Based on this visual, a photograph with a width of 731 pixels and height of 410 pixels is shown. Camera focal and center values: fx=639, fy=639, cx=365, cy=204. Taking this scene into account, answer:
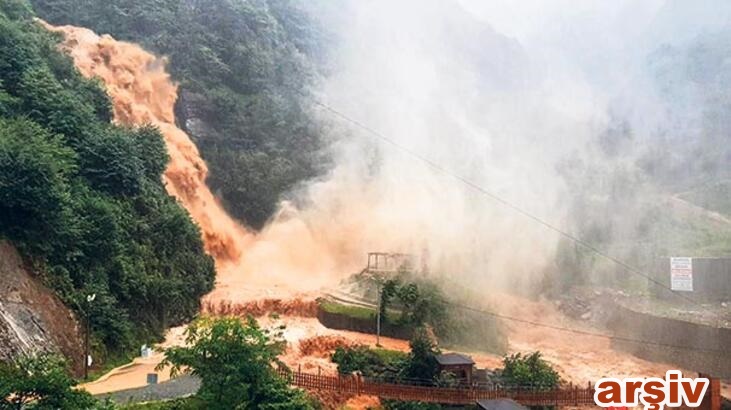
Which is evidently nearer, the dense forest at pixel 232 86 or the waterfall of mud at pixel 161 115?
Answer: the waterfall of mud at pixel 161 115

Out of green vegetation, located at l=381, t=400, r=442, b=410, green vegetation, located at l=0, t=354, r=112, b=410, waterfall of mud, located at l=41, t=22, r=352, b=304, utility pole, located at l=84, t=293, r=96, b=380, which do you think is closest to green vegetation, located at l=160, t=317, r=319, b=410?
green vegetation, located at l=0, t=354, r=112, b=410

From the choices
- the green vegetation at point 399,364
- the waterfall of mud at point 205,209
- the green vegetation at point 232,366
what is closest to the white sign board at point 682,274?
the green vegetation at point 399,364

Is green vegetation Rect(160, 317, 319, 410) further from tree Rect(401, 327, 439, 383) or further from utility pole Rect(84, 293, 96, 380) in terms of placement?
tree Rect(401, 327, 439, 383)

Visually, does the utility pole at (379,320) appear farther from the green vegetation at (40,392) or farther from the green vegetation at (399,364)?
the green vegetation at (40,392)

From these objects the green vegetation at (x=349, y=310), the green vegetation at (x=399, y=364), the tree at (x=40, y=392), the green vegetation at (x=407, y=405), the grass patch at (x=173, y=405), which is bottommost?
the green vegetation at (x=407, y=405)

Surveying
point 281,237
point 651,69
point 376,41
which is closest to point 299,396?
point 281,237

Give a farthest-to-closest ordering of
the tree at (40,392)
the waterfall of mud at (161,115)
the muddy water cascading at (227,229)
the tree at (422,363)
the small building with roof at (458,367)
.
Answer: the waterfall of mud at (161,115) < the muddy water cascading at (227,229) < the tree at (422,363) < the small building with roof at (458,367) < the tree at (40,392)

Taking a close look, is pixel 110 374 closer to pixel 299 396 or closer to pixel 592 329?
pixel 299 396
